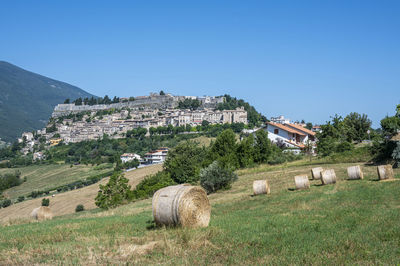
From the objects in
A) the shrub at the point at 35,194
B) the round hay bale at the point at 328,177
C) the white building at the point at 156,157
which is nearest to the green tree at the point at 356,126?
the round hay bale at the point at 328,177

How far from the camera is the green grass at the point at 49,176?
9244 cm

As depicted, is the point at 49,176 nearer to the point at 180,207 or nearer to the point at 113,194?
the point at 113,194

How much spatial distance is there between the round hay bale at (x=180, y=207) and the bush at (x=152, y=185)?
87.8 ft

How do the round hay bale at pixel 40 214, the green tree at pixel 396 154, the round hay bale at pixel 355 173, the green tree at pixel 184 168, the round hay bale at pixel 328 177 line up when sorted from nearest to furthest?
the round hay bale at pixel 40 214, the round hay bale at pixel 328 177, the round hay bale at pixel 355 173, the green tree at pixel 396 154, the green tree at pixel 184 168

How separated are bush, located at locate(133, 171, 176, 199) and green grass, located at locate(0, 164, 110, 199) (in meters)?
52.3

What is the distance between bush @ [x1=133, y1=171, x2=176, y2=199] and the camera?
38.3 metres

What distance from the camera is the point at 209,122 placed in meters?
190

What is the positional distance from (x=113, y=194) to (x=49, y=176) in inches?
3121

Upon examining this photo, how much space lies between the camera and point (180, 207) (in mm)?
10312

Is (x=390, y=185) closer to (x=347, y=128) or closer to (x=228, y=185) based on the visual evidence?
(x=228, y=185)

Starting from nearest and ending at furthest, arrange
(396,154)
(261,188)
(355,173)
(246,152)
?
(261,188), (355,173), (396,154), (246,152)

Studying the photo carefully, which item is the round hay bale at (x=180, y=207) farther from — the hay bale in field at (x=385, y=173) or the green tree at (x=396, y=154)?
the green tree at (x=396, y=154)

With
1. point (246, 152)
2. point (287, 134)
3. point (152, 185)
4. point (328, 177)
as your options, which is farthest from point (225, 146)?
point (328, 177)

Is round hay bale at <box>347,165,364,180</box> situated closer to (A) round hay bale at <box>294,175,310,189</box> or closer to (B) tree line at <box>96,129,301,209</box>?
(A) round hay bale at <box>294,175,310,189</box>
